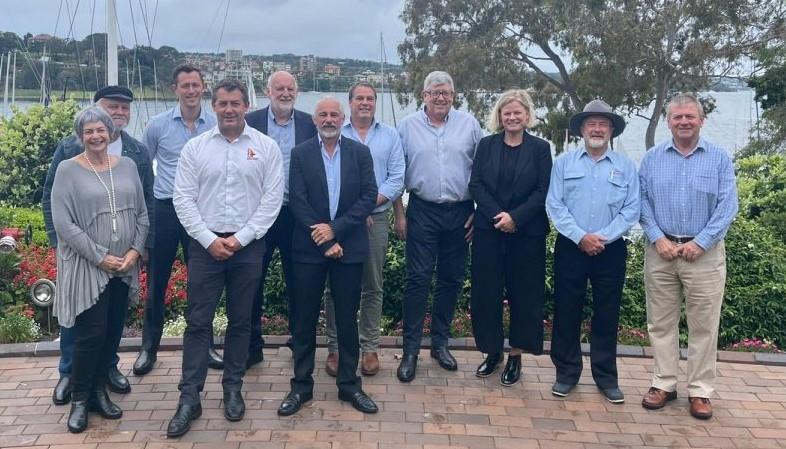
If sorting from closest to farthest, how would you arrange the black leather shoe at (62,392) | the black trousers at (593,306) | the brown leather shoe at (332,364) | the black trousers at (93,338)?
the black trousers at (93,338) < the black leather shoe at (62,392) < the black trousers at (593,306) < the brown leather shoe at (332,364)

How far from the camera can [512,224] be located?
4.48m

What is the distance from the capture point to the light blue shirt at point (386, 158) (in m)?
4.66

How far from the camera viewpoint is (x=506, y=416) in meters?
4.23

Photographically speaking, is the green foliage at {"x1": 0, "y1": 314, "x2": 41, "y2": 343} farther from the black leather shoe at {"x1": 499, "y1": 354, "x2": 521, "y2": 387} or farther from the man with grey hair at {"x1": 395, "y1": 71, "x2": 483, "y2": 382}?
the black leather shoe at {"x1": 499, "y1": 354, "x2": 521, "y2": 387}

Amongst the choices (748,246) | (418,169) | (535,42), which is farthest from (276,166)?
(535,42)

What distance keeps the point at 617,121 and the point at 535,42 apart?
81.7 feet

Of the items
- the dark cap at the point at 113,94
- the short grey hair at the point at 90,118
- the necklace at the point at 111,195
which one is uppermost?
the dark cap at the point at 113,94

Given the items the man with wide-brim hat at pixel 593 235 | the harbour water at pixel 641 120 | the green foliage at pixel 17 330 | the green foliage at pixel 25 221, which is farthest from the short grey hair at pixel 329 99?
the green foliage at pixel 25 221

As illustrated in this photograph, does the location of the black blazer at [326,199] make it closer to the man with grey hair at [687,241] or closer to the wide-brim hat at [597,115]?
the wide-brim hat at [597,115]

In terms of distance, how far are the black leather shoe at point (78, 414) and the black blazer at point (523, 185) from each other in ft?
8.32

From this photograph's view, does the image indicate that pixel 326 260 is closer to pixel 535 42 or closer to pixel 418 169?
pixel 418 169

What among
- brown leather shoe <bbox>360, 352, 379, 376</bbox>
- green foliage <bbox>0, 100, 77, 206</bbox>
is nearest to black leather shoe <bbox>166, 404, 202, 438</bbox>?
brown leather shoe <bbox>360, 352, 379, 376</bbox>

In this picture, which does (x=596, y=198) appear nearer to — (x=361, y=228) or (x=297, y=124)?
(x=361, y=228)

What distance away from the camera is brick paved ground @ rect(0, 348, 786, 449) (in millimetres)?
3898
